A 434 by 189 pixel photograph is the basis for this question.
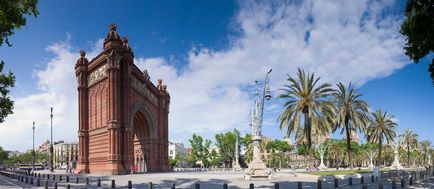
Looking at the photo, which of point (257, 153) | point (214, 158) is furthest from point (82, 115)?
point (214, 158)

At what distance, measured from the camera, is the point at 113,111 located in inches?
1837

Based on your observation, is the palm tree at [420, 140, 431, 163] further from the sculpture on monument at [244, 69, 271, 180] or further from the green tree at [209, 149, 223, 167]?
the sculpture on monument at [244, 69, 271, 180]

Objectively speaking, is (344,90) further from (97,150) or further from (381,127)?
(97,150)

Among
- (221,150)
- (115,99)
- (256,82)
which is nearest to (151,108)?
(115,99)

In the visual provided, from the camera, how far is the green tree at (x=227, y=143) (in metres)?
98.4

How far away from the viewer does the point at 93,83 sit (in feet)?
172

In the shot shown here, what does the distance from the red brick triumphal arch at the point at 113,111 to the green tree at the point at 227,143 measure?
37.4 m

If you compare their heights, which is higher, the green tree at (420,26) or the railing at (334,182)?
the green tree at (420,26)

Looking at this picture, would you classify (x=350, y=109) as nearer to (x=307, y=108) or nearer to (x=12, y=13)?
(x=307, y=108)

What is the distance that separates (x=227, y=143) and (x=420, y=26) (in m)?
85.0

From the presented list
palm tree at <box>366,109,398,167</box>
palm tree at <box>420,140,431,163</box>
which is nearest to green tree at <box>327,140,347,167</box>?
palm tree at <box>420,140,431,163</box>

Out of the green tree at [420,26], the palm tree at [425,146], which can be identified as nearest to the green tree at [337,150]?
the palm tree at [425,146]

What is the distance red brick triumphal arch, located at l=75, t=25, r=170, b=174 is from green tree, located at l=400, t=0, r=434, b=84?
36.4 metres

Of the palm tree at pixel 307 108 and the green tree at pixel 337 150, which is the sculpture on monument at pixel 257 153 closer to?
the palm tree at pixel 307 108
